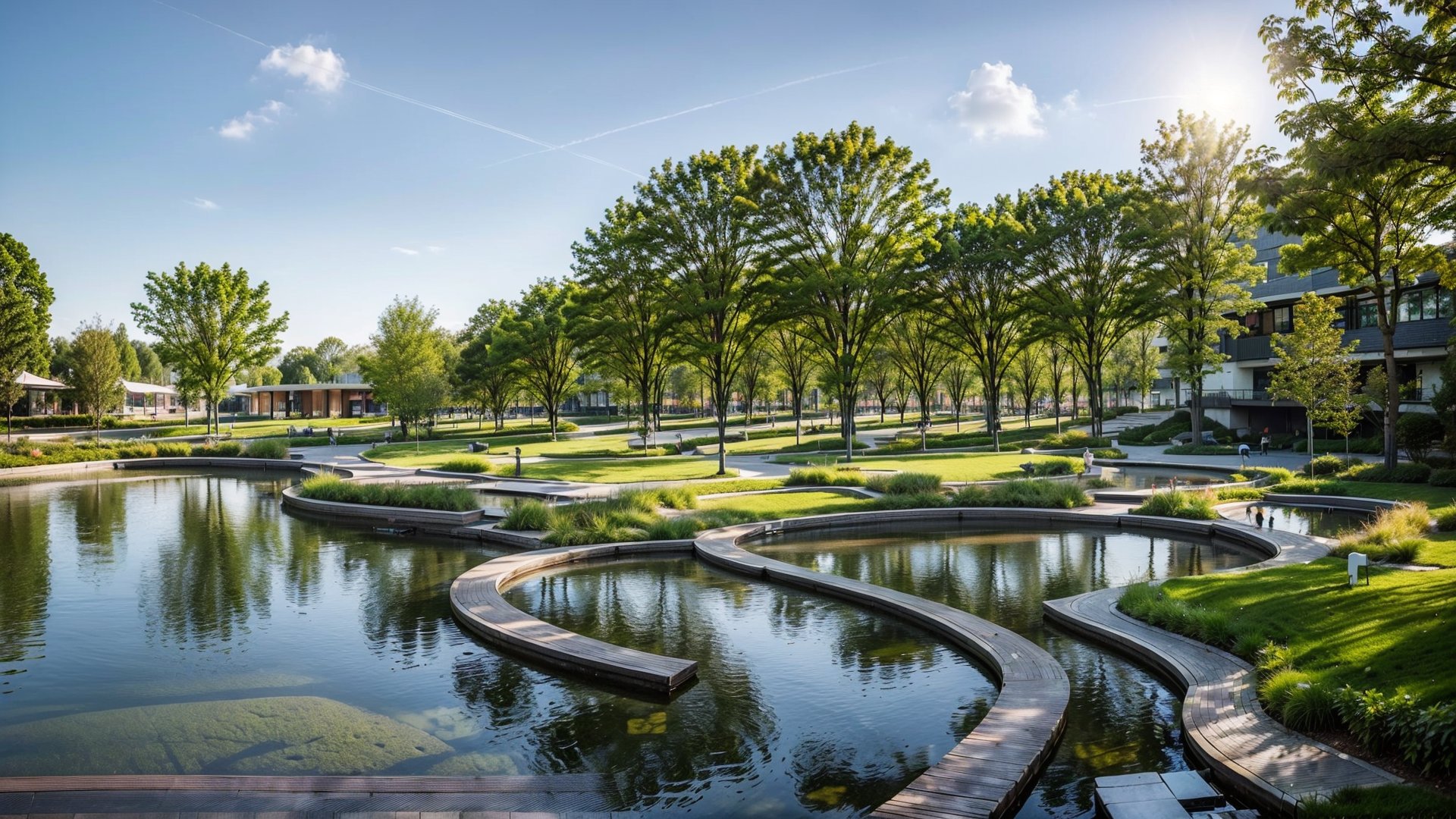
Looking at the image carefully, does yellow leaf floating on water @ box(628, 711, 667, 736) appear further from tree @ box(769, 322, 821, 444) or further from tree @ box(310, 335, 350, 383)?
tree @ box(310, 335, 350, 383)

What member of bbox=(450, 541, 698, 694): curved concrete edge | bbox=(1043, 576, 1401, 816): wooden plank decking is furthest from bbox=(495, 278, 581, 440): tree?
bbox=(1043, 576, 1401, 816): wooden plank decking

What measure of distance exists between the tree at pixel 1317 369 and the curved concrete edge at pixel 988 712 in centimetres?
2183

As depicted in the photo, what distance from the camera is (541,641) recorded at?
11594 mm

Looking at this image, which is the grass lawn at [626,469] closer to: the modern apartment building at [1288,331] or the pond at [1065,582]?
the pond at [1065,582]

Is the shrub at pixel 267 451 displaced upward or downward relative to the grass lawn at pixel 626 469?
upward

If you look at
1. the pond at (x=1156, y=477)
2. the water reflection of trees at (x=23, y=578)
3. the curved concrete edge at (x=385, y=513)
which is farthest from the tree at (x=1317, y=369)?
the water reflection of trees at (x=23, y=578)

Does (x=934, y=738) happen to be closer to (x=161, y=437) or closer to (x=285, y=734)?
(x=285, y=734)

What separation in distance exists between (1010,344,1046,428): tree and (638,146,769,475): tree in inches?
1220

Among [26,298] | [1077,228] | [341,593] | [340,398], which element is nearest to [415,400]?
[26,298]

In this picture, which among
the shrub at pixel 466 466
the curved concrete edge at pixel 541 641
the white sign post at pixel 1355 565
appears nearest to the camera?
the curved concrete edge at pixel 541 641

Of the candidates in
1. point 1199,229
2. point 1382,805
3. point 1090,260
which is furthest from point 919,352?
point 1382,805

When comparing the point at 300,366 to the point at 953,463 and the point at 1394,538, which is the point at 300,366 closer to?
the point at 953,463

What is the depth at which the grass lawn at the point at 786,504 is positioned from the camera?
73.9 ft

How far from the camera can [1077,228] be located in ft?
134
